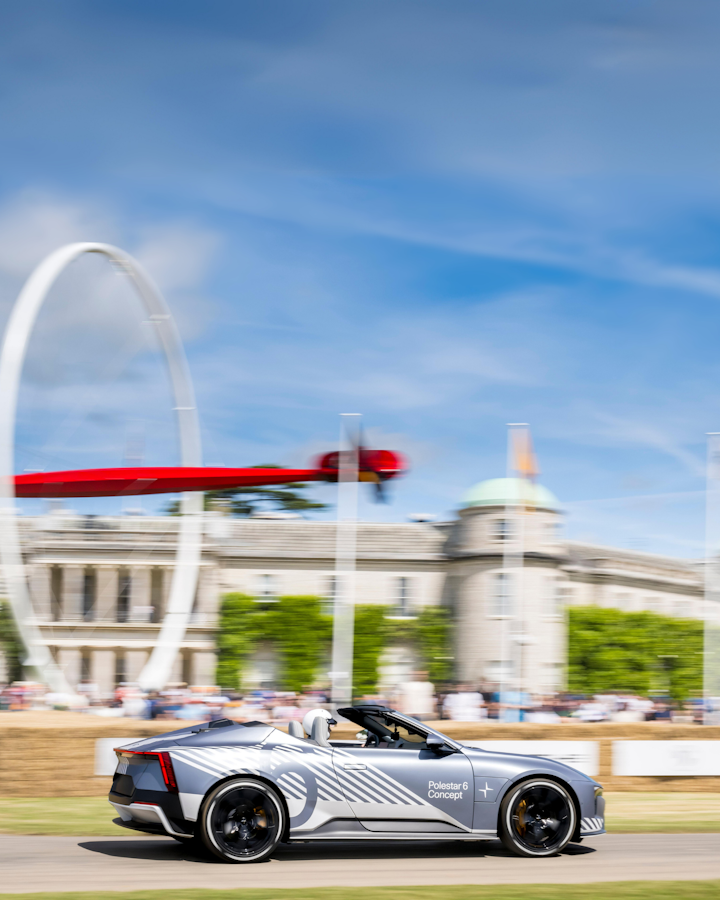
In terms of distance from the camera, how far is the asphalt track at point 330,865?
8141 millimetres

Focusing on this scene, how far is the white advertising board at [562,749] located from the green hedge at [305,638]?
25.7 m

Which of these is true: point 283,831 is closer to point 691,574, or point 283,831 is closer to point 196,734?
point 196,734

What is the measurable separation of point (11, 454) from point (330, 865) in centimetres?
1924

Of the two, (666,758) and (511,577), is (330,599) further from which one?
(666,758)

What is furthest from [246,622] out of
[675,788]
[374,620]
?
[675,788]

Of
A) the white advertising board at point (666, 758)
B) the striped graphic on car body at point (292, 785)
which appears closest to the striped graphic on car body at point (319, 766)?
the striped graphic on car body at point (292, 785)

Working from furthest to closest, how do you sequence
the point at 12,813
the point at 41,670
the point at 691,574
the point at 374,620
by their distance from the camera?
the point at 691,574
the point at 374,620
the point at 41,670
the point at 12,813

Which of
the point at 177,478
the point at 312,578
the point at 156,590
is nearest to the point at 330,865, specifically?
the point at 177,478

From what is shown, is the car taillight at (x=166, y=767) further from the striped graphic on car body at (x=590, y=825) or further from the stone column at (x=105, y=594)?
the stone column at (x=105, y=594)

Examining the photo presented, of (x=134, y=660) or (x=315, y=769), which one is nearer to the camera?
(x=315, y=769)

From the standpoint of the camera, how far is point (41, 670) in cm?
2655

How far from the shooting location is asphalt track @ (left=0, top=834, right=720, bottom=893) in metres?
8.14

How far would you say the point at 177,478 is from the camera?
31.9 m

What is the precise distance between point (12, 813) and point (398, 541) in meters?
33.9
